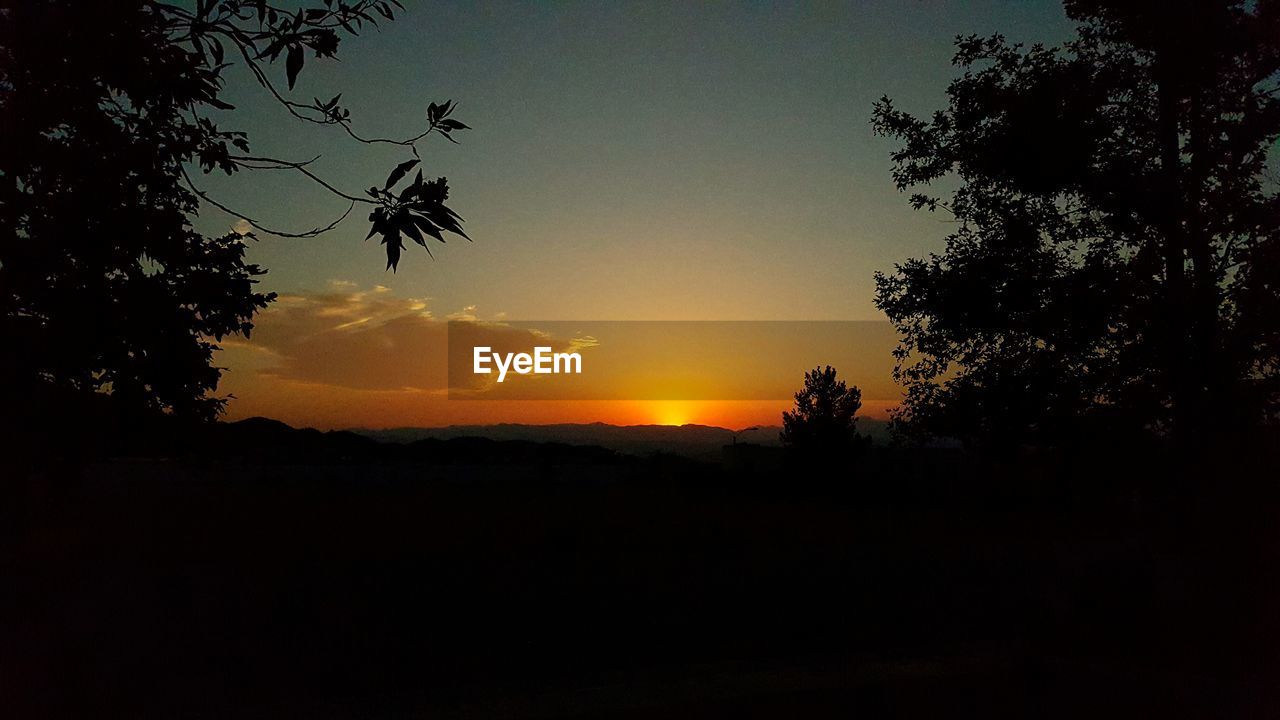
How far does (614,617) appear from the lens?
12.7 m

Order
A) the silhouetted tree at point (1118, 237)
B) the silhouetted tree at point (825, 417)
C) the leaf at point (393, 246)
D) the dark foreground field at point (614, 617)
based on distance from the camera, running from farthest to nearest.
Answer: the silhouetted tree at point (825, 417) → the silhouetted tree at point (1118, 237) → the dark foreground field at point (614, 617) → the leaf at point (393, 246)

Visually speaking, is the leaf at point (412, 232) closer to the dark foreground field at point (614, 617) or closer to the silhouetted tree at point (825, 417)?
the dark foreground field at point (614, 617)

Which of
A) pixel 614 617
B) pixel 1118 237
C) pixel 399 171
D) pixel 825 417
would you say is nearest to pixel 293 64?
pixel 399 171

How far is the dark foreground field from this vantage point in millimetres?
6551

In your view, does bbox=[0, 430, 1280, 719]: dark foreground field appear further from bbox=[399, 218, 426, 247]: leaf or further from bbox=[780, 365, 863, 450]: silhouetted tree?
bbox=[780, 365, 863, 450]: silhouetted tree

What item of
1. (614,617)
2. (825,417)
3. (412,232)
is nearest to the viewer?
(412,232)

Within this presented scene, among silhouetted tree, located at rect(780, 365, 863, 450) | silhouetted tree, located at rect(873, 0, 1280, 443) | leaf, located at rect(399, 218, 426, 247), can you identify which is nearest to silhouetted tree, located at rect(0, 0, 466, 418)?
leaf, located at rect(399, 218, 426, 247)

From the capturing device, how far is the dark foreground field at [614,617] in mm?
6551

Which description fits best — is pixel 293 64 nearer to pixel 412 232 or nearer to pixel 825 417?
pixel 412 232

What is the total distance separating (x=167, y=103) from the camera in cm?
597

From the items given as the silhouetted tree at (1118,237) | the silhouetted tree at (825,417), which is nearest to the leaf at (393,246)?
the silhouetted tree at (1118,237)

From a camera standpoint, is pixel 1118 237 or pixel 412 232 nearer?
pixel 412 232

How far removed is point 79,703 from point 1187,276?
1698 cm

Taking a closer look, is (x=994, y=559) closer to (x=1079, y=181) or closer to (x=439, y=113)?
(x=1079, y=181)
